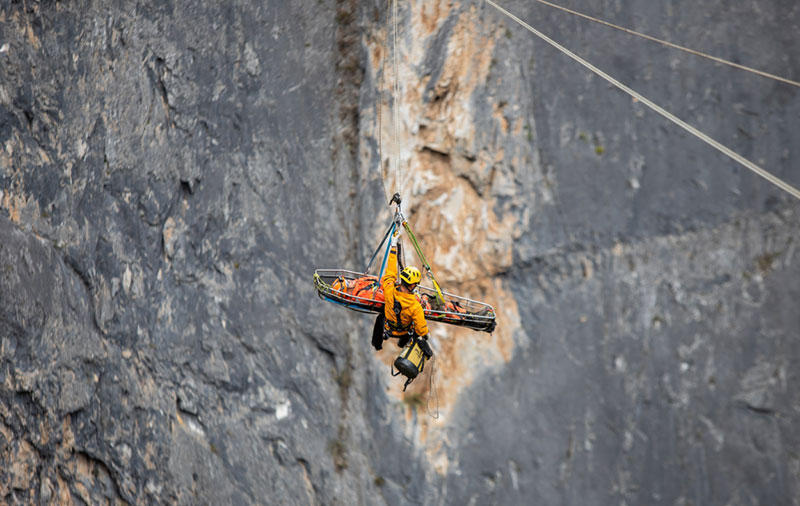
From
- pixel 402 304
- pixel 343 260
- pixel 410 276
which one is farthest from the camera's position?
pixel 343 260

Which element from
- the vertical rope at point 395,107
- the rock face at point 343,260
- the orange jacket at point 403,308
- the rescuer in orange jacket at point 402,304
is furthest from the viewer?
the vertical rope at point 395,107

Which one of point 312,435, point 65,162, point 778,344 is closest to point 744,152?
point 778,344

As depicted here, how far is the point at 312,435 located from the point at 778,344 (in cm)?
953

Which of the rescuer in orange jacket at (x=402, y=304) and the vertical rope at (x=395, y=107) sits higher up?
the vertical rope at (x=395, y=107)

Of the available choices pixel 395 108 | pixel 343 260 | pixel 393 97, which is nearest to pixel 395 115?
pixel 395 108

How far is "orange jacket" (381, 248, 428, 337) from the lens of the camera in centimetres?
915

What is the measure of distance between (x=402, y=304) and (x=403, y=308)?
0.20ft

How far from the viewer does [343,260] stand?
50.2 ft

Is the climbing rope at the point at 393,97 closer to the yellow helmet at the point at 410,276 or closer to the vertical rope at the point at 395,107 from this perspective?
the vertical rope at the point at 395,107

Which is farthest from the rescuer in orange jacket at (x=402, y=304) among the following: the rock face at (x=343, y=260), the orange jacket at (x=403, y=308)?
the rock face at (x=343, y=260)

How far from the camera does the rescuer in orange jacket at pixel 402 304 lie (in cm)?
903

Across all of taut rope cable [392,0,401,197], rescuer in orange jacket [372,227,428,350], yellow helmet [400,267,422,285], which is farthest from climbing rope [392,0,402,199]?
yellow helmet [400,267,422,285]

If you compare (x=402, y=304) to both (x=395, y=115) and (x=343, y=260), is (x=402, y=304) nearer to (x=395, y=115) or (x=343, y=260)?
(x=343, y=260)

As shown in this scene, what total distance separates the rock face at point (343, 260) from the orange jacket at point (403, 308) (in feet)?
18.0
